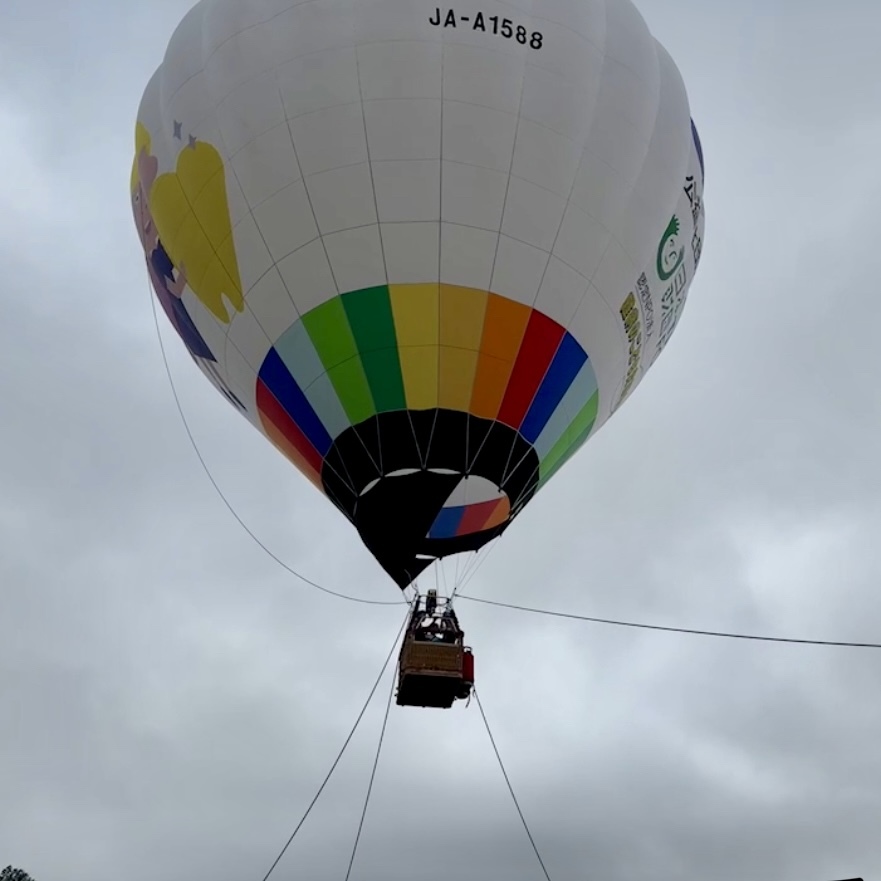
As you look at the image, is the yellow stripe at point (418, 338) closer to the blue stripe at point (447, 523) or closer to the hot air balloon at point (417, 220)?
the hot air balloon at point (417, 220)

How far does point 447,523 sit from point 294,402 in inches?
71.8

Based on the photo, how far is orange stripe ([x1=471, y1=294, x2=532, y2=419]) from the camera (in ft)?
28.7

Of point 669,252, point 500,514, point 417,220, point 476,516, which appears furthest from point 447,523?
point 669,252

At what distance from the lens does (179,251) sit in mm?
9594

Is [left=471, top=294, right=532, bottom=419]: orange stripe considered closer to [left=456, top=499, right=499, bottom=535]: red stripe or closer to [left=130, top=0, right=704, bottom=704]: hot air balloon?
[left=130, top=0, right=704, bottom=704]: hot air balloon

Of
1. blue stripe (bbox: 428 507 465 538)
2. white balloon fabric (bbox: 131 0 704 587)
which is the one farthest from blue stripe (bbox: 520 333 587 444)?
blue stripe (bbox: 428 507 465 538)

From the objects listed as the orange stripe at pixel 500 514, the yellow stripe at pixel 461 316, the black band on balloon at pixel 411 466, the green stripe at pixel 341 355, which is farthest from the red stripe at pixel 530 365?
the green stripe at pixel 341 355

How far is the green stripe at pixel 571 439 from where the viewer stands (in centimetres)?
961

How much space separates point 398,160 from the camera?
334 inches

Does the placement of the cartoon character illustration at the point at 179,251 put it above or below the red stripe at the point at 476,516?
above

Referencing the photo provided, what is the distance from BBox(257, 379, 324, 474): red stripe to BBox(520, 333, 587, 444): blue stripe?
1.98 metres

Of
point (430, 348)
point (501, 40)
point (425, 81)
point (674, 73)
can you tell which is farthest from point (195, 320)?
point (674, 73)

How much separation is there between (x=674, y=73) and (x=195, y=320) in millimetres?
5473

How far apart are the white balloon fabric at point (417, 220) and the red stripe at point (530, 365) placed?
2cm
